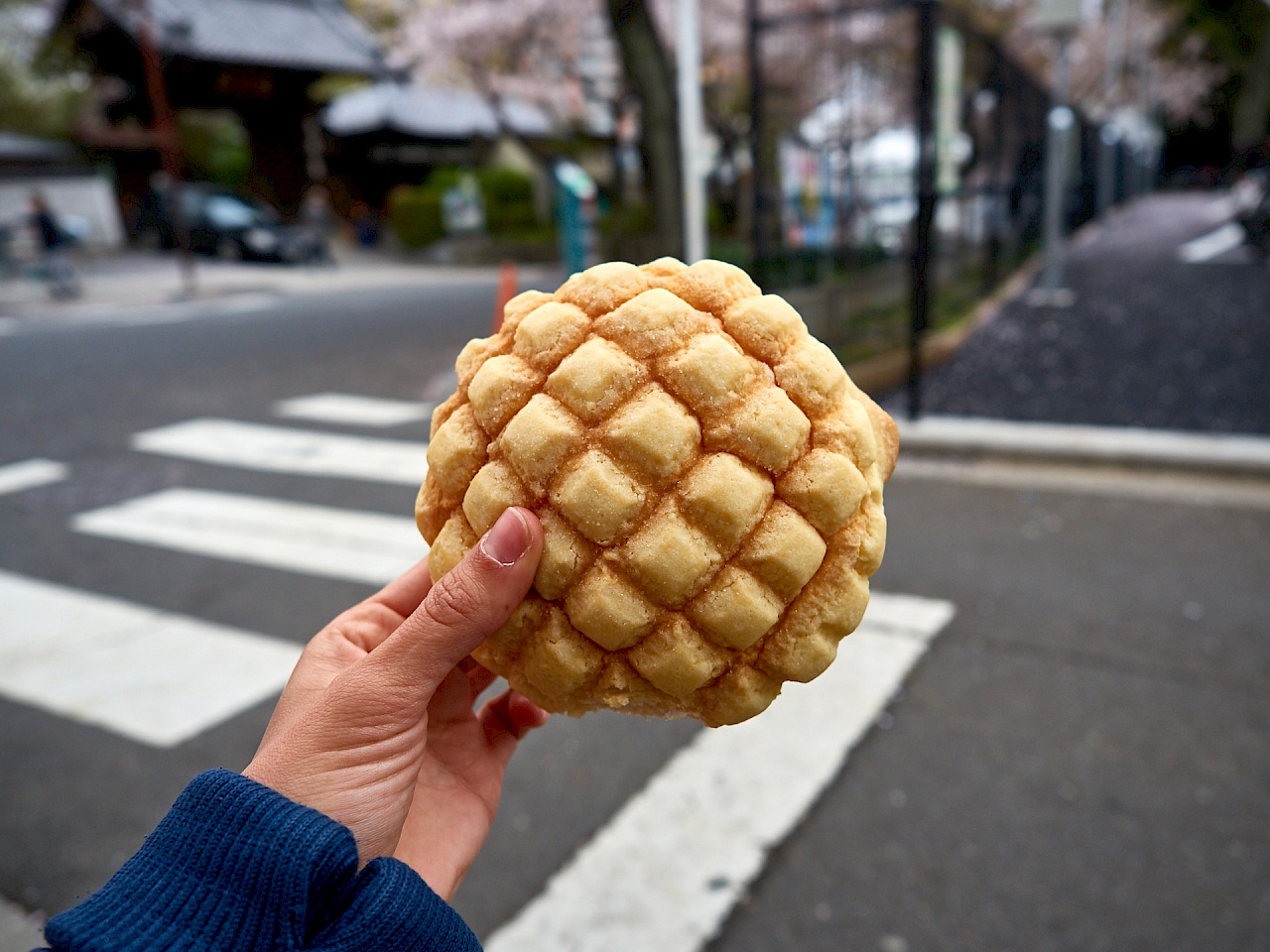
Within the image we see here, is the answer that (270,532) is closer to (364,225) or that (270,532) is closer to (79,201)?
(364,225)

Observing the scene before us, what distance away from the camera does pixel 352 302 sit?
17859 millimetres

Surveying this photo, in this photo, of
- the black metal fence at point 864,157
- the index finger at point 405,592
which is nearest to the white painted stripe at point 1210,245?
the black metal fence at point 864,157

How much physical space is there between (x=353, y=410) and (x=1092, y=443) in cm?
640

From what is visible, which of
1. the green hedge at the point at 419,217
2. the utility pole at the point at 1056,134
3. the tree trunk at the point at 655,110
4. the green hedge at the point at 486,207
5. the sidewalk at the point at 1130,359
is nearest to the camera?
the sidewalk at the point at 1130,359

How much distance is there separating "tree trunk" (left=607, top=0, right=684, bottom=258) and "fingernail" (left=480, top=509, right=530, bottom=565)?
8.89 metres

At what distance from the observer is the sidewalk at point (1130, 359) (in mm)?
7363

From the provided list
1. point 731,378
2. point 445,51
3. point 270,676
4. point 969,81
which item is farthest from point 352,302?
point 731,378

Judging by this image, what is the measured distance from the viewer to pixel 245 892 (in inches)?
45.4

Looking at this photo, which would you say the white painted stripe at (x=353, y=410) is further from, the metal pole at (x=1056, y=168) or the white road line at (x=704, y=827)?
the metal pole at (x=1056, y=168)

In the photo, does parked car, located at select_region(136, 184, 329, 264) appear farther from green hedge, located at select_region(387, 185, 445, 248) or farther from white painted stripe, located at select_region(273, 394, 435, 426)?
white painted stripe, located at select_region(273, 394, 435, 426)

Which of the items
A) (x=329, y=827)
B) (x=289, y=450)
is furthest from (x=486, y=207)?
(x=329, y=827)

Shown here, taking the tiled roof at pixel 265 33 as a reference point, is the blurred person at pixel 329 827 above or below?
below

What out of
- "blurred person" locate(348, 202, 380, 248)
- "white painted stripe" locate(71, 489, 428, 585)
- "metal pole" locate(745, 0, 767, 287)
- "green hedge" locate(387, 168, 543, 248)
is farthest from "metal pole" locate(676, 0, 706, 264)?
"blurred person" locate(348, 202, 380, 248)

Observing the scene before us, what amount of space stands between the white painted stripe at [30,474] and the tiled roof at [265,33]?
1904 cm
